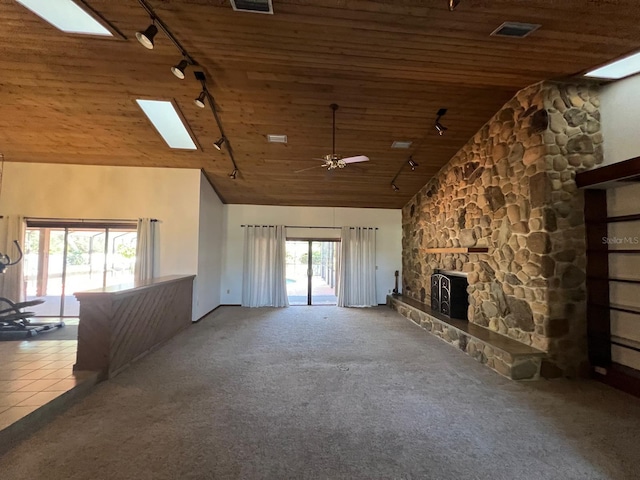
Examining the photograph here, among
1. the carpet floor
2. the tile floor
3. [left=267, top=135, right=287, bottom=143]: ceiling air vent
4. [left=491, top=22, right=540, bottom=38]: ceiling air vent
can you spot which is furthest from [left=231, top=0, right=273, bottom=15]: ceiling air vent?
the tile floor

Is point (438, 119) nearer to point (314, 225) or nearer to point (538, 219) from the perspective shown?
point (538, 219)

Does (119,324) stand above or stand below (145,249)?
below

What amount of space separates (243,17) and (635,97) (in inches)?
173

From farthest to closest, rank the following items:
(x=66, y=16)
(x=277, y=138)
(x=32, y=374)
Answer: (x=277, y=138) < (x=32, y=374) < (x=66, y=16)

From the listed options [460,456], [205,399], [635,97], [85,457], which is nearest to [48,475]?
[85,457]

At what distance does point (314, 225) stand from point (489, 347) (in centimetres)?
509

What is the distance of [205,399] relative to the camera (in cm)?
284

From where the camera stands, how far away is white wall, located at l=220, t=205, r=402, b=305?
25.5ft

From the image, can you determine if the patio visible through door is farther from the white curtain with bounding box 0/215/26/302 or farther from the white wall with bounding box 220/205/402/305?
the white curtain with bounding box 0/215/26/302

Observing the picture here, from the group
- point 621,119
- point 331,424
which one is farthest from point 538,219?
point 331,424

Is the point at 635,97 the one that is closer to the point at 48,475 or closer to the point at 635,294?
the point at 635,294

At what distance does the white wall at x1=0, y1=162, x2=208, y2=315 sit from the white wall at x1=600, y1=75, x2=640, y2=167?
6407 millimetres

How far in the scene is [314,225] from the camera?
7.93 m

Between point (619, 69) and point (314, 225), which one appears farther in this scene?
point (314, 225)
